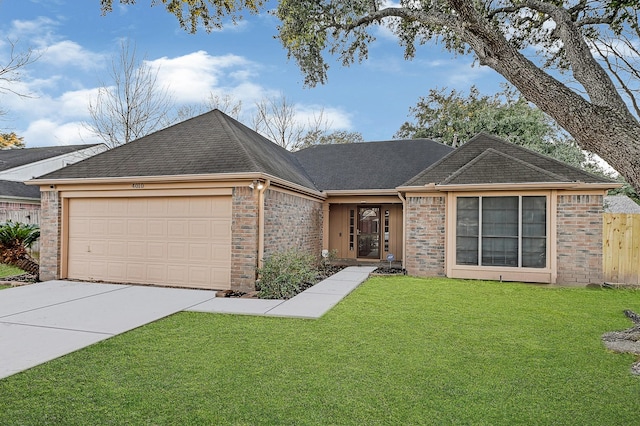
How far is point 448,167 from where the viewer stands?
11.1m

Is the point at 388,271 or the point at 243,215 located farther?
the point at 388,271

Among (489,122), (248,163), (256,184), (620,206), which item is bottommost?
(256,184)

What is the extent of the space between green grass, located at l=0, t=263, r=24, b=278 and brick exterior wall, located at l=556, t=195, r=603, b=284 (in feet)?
49.0

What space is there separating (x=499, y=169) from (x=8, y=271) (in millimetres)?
14270

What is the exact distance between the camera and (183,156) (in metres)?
9.31

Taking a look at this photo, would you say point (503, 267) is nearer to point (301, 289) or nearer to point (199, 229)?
point (301, 289)

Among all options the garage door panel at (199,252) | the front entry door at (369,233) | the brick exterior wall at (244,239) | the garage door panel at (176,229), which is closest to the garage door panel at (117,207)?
the garage door panel at (176,229)

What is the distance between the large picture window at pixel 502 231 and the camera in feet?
31.1

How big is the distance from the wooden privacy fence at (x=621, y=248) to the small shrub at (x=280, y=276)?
7640 mm

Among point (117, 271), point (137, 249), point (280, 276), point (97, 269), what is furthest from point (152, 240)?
point (280, 276)

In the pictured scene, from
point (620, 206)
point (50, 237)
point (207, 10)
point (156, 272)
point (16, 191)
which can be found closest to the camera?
point (207, 10)

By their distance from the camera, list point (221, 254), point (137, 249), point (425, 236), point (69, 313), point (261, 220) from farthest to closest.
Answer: point (425, 236) < point (137, 249) < point (221, 254) < point (261, 220) < point (69, 313)

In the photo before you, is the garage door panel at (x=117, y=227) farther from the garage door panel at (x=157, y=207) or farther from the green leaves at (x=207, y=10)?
the green leaves at (x=207, y=10)

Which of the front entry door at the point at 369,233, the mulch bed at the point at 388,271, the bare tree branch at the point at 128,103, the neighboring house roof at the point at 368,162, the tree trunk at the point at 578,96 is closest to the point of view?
the tree trunk at the point at 578,96
